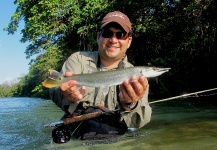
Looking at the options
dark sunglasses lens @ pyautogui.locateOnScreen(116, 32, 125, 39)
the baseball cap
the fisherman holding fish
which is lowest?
the fisherman holding fish

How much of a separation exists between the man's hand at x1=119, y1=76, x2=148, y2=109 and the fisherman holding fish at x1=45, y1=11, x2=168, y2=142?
0.15 feet

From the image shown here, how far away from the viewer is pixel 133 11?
15172 mm

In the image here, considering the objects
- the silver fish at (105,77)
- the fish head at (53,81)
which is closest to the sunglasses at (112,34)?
the silver fish at (105,77)

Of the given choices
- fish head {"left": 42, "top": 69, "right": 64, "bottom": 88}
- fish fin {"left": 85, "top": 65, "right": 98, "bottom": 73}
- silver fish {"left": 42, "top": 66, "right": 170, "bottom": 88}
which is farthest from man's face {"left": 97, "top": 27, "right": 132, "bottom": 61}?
fish head {"left": 42, "top": 69, "right": 64, "bottom": 88}

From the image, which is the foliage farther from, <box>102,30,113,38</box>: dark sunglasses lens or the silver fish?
the silver fish

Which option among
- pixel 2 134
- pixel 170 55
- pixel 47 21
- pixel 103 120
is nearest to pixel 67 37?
pixel 47 21

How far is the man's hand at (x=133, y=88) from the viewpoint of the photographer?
3062 mm

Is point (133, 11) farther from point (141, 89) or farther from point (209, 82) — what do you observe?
point (141, 89)

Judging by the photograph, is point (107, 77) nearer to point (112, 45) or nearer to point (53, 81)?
point (53, 81)

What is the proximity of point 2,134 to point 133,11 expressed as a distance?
10351mm

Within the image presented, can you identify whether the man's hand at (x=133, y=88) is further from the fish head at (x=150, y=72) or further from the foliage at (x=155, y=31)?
the foliage at (x=155, y=31)

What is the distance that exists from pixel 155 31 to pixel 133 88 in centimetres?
1219

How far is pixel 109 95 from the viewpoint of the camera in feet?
Result: 13.9

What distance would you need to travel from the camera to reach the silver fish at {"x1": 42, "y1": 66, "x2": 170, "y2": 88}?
3.20 meters
